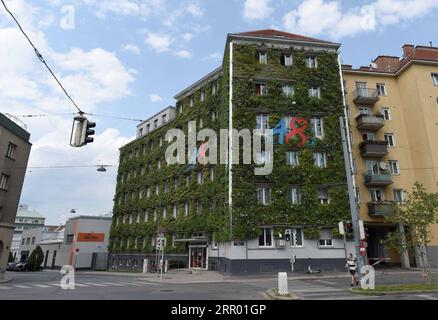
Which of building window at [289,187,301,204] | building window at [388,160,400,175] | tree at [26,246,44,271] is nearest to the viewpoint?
building window at [289,187,301,204]

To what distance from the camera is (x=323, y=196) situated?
101ft

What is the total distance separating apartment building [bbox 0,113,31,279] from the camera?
30406 millimetres

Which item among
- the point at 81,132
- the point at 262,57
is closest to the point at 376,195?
the point at 262,57

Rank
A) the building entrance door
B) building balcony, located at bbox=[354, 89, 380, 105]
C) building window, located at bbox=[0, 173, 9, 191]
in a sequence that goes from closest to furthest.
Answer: building window, located at bbox=[0, 173, 9, 191] < the building entrance door < building balcony, located at bbox=[354, 89, 380, 105]

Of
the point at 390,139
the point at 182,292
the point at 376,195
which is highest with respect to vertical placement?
the point at 390,139

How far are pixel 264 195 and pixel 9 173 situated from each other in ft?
76.4

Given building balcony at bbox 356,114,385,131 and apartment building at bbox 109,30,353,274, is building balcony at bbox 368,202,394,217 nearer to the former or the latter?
apartment building at bbox 109,30,353,274

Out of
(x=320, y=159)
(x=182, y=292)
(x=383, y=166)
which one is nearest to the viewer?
(x=182, y=292)

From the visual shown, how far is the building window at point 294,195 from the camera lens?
99.5 ft

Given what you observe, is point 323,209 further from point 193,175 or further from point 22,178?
point 22,178

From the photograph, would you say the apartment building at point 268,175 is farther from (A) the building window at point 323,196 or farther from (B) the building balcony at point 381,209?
(B) the building balcony at point 381,209

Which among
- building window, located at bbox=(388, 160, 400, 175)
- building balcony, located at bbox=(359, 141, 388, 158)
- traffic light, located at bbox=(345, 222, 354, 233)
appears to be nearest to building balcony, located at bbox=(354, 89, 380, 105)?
building balcony, located at bbox=(359, 141, 388, 158)

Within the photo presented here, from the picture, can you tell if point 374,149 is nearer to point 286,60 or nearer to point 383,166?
point 383,166

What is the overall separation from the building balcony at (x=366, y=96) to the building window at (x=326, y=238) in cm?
1571
